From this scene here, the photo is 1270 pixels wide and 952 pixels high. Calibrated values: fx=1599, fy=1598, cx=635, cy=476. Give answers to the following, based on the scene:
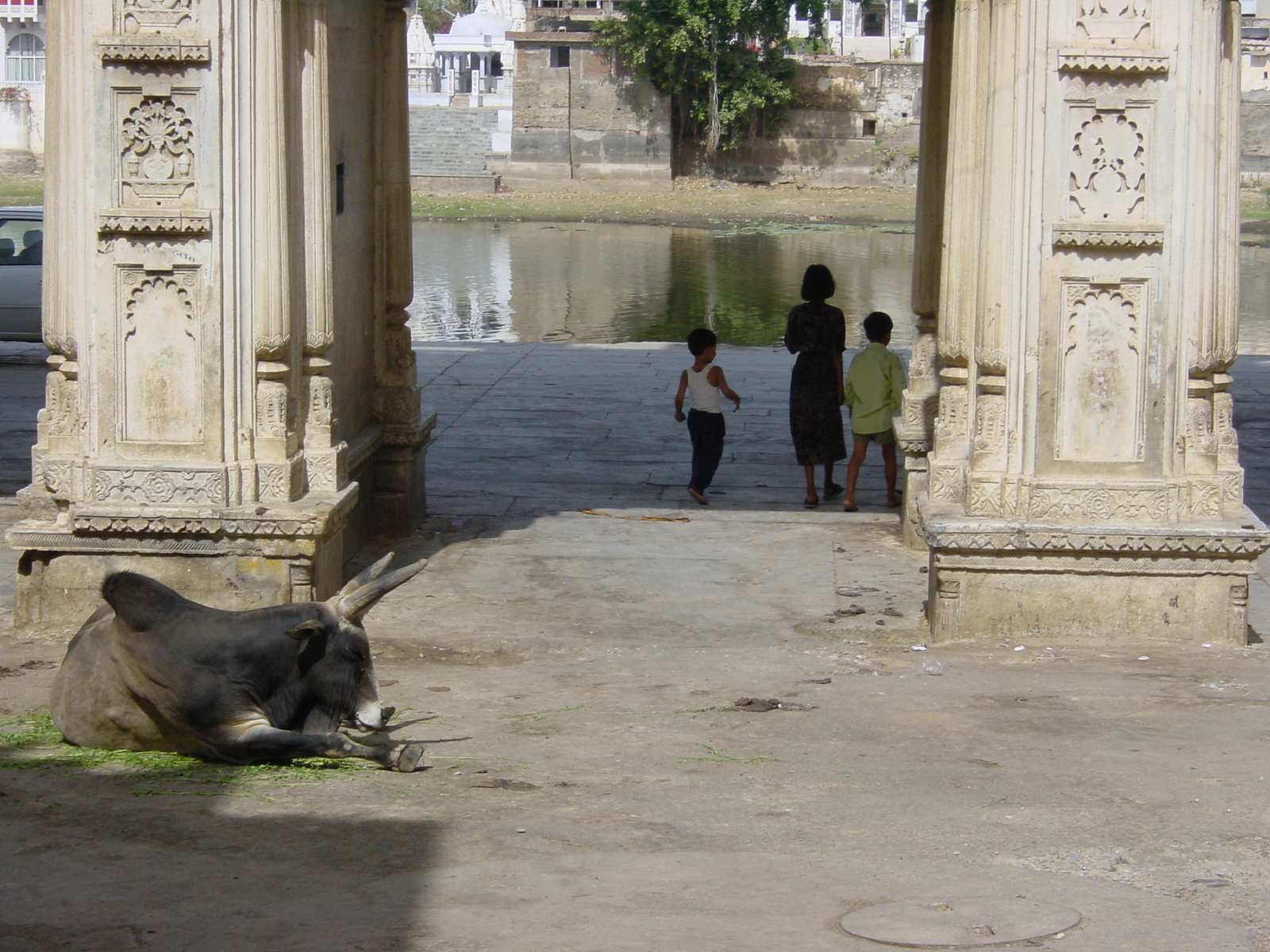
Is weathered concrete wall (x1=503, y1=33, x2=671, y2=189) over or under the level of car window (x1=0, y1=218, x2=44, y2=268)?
over

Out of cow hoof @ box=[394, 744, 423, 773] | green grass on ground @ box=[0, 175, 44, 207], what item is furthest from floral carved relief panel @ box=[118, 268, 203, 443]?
green grass on ground @ box=[0, 175, 44, 207]

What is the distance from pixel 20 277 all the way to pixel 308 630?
41.1ft

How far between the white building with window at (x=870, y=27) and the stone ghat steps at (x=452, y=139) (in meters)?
14.9

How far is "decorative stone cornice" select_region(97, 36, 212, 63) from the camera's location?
6562 millimetres

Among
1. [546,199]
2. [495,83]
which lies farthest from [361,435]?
[495,83]

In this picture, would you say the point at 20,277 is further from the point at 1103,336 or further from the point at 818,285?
the point at 1103,336

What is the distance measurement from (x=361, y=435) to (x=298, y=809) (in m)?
4.06

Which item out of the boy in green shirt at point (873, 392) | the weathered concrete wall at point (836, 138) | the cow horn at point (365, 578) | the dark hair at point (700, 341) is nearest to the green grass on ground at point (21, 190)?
the weathered concrete wall at point (836, 138)

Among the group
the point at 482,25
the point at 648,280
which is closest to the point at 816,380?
the point at 648,280

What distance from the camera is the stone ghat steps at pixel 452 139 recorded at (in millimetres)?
50344

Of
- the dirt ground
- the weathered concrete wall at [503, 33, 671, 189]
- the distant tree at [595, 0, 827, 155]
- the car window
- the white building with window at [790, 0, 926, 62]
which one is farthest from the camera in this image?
the white building with window at [790, 0, 926, 62]

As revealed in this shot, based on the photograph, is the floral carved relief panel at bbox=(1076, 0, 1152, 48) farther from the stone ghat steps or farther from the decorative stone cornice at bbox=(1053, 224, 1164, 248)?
the stone ghat steps

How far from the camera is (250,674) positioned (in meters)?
4.97

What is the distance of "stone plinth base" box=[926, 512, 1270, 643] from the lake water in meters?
12.9
